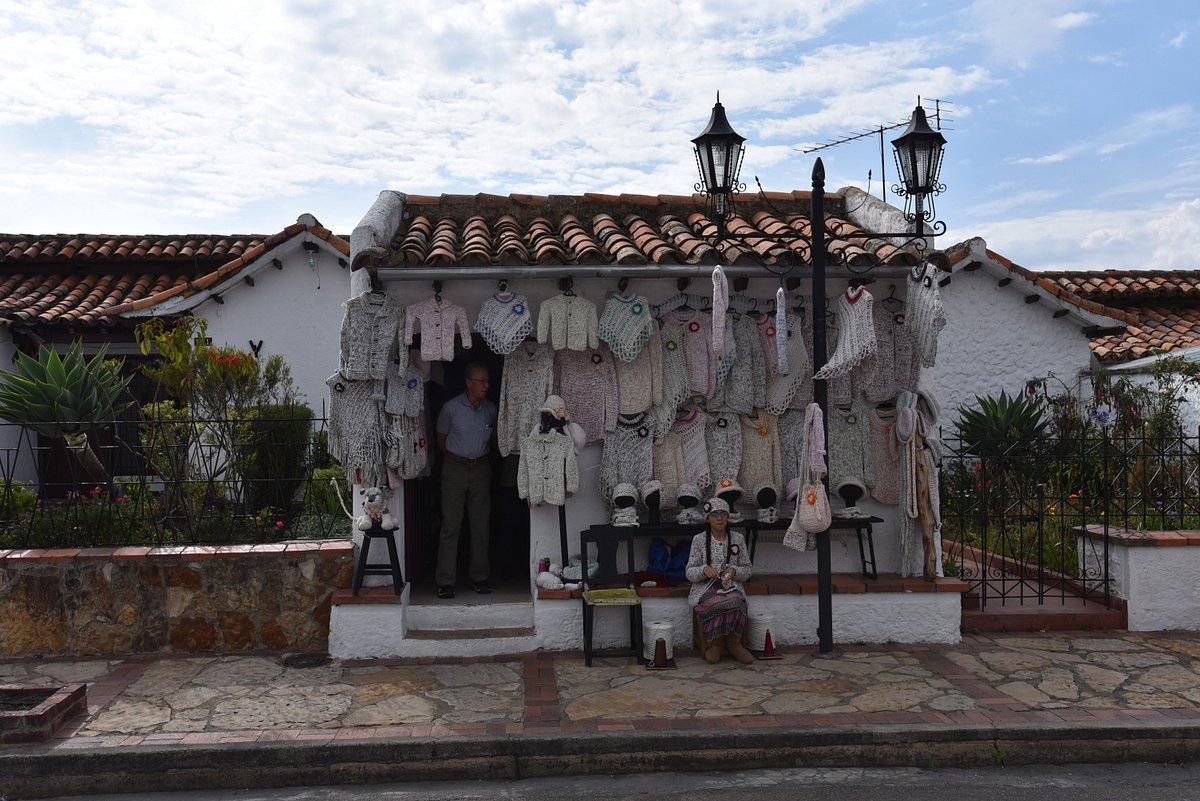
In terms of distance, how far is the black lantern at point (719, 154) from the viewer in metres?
7.06

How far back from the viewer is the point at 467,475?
8.35 metres

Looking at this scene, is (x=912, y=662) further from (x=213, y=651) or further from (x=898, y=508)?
(x=213, y=651)

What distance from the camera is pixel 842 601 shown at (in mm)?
7789

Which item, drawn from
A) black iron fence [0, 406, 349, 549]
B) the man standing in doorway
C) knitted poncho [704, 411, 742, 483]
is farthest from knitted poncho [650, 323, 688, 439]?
black iron fence [0, 406, 349, 549]

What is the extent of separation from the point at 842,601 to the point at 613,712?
8.00 feet

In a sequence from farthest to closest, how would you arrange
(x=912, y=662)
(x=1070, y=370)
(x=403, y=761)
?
(x=1070, y=370), (x=912, y=662), (x=403, y=761)

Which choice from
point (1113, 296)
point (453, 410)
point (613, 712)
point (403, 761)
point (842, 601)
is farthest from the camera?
point (1113, 296)

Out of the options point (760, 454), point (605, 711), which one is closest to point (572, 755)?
point (605, 711)

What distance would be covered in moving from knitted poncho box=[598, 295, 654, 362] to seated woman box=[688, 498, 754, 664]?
1386 millimetres

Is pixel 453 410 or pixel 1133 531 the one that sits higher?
pixel 453 410

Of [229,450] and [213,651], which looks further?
[229,450]

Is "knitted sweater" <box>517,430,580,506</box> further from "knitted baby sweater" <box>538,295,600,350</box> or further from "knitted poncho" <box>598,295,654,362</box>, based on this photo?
"knitted poncho" <box>598,295,654,362</box>

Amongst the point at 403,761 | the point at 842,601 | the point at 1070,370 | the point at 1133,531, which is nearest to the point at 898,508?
the point at 842,601

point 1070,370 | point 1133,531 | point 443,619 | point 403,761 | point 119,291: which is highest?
point 119,291
